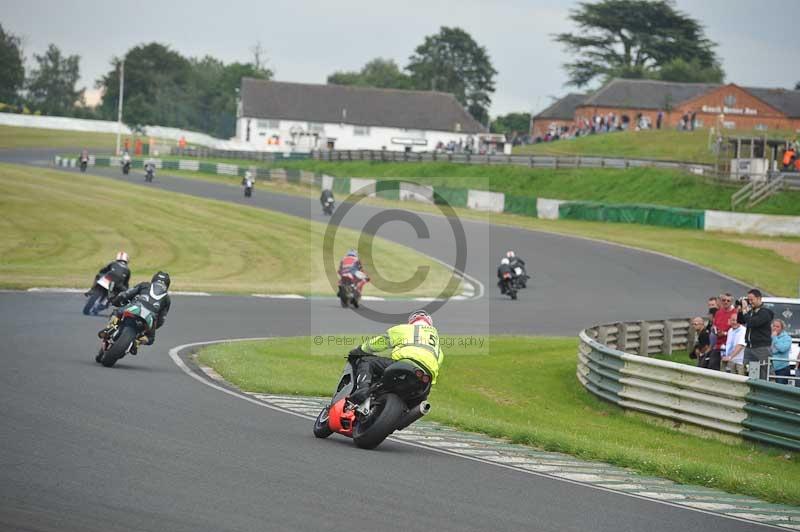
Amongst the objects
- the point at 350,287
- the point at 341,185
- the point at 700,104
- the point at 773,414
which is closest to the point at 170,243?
the point at 350,287

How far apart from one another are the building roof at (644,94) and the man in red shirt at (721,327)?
3312 inches

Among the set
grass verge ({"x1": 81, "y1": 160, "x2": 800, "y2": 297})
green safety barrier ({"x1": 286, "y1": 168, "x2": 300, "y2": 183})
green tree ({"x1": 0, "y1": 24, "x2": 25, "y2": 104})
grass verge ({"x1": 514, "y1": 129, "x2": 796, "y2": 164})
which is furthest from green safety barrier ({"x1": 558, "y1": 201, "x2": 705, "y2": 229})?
green tree ({"x1": 0, "y1": 24, "x2": 25, "y2": 104})

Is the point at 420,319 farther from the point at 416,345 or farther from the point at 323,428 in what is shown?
the point at 323,428

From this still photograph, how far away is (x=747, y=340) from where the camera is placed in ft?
53.9

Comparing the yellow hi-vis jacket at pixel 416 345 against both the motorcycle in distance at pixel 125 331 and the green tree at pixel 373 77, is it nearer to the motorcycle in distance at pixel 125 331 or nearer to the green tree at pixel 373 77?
the motorcycle in distance at pixel 125 331

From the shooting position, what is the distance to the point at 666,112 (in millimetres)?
98688

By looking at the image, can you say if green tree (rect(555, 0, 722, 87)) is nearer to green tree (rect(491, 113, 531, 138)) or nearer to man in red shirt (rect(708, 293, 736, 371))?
green tree (rect(491, 113, 531, 138))

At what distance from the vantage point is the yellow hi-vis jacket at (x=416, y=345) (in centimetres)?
1062

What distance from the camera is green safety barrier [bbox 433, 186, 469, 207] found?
2477 inches

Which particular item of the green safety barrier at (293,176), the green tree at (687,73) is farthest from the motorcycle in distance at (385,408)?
the green tree at (687,73)

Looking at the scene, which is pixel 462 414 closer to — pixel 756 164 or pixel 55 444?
pixel 55 444

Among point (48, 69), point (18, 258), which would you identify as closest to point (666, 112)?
point (18, 258)

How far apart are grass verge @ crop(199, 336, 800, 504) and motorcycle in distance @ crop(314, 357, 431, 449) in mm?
2084

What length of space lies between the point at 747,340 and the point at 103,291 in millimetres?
12089
